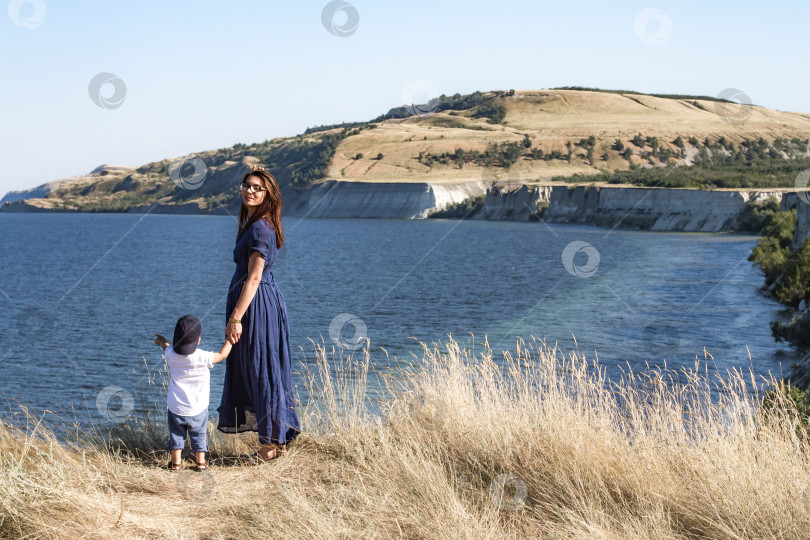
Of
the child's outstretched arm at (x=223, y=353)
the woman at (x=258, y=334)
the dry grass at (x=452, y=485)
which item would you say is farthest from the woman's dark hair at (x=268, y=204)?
the dry grass at (x=452, y=485)

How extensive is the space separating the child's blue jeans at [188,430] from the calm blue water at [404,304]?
1.91m

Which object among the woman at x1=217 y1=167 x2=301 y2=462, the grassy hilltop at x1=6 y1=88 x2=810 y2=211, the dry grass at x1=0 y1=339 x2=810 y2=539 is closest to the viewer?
the dry grass at x1=0 y1=339 x2=810 y2=539

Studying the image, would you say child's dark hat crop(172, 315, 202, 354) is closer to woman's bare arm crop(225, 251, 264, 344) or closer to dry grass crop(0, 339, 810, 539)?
woman's bare arm crop(225, 251, 264, 344)

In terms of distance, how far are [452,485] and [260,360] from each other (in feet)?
5.93

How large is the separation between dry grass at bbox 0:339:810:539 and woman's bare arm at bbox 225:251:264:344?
3.23ft

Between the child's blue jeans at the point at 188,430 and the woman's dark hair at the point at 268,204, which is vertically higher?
the woman's dark hair at the point at 268,204

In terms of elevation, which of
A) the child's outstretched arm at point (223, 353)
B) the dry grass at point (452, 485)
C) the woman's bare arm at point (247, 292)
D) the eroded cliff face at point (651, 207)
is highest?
the woman's bare arm at point (247, 292)

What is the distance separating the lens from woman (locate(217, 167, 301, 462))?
5.63 metres

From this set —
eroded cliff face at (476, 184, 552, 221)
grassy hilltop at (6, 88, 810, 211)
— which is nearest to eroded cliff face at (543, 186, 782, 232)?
eroded cliff face at (476, 184, 552, 221)

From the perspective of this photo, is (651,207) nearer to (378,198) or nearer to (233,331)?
(378,198)

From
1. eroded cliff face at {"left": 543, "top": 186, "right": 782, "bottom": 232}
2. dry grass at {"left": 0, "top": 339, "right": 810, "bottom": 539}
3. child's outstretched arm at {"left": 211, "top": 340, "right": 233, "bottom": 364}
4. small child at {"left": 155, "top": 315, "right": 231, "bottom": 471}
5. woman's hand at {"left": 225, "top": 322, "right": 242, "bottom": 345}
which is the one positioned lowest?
eroded cliff face at {"left": 543, "top": 186, "right": 782, "bottom": 232}

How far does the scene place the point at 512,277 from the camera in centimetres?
3900

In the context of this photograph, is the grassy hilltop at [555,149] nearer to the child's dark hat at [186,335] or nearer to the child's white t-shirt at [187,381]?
the child's white t-shirt at [187,381]

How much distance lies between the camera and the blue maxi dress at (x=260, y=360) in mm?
5684
